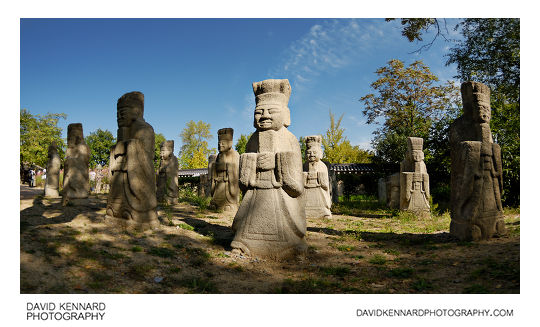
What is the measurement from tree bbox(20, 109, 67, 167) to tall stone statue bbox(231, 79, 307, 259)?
1932 centimetres

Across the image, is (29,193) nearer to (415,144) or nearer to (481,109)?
(415,144)

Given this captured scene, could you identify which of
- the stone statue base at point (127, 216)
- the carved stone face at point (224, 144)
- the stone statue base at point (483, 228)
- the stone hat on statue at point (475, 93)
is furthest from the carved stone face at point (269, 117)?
the carved stone face at point (224, 144)

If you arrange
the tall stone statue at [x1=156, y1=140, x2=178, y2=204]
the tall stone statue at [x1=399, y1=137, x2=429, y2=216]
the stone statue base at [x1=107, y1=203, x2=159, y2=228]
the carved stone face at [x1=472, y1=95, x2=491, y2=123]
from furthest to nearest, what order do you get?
1. the tall stone statue at [x1=156, y1=140, x2=178, y2=204]
2. the tall stone statue at [x1=399, y1=137, x2=429, y2=216]
3. the stone statue base at [x1=107, y1=203, x2=159, y2=228]
4. the carved stone face at [x1=472, y1=95, x2=491, y2=123]

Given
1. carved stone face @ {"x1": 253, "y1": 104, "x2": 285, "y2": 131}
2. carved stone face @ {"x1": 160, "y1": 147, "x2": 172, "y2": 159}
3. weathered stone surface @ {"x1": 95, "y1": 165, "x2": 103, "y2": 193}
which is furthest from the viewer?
weathered stone surface @ {"x1": 95, "y1": 165, "x2": 103, "y2": 193}

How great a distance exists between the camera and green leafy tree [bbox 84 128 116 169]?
108 feet

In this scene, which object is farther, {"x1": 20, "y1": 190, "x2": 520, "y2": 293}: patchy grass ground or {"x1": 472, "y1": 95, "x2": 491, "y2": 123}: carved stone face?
{"x1": 472, "y1": 95, "x2": 491, "y2": 123}: carved stone face

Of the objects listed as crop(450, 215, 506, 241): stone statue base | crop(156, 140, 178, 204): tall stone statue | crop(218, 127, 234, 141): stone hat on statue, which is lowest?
crop(450, 215, 506, 241): stone statue base

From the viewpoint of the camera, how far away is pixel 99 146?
33.1 metres

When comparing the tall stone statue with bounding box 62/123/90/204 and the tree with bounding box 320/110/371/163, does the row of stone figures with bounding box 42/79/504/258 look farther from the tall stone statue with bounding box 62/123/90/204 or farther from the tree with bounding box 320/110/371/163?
the tree with bounding box 320/110/371/163

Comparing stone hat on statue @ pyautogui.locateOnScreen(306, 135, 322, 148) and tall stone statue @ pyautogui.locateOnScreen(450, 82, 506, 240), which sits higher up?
stone hat on statue @ pyautogui.locateOnScreen(306, 135, 322, 148)

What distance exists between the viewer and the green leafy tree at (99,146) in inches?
1302

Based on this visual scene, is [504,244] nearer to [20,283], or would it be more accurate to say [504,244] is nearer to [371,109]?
[20,283]

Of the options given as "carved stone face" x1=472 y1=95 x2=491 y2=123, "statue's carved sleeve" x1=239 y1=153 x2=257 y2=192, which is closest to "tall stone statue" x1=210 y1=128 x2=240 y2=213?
"statue's carved sleeve" x1=239 y1=153 x2=257 y2=192

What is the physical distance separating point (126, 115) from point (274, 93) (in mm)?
3549
